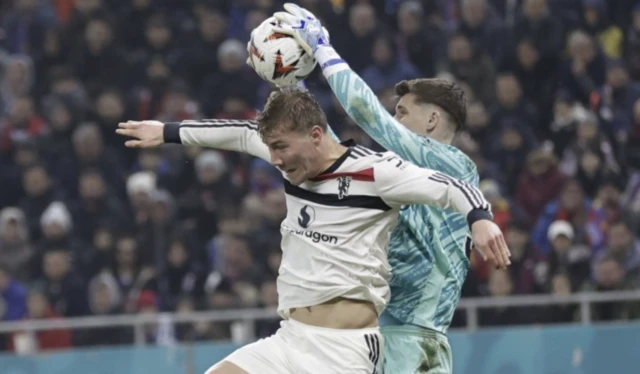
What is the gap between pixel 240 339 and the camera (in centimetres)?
1111

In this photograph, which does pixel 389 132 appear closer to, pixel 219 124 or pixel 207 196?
pixel 219 124

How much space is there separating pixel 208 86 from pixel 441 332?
789cm

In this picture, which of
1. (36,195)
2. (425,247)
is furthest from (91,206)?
(425,247)

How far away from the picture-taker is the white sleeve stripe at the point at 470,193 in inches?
217

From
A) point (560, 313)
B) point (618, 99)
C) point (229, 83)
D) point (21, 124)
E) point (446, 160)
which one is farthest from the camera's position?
point (21, 124)

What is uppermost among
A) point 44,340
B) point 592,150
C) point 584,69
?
point 584,69

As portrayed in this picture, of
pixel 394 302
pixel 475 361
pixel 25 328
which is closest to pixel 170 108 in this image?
pixel 25 328

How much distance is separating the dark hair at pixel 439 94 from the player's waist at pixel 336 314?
3.37ft

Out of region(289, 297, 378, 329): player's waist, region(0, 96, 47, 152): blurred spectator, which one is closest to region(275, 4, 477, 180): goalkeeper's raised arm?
region(289, 297, 378, 329): player's waist

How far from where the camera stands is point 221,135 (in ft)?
20.8

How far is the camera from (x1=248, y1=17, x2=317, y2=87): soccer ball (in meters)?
6.09

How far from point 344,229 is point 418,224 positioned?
500 millimetres

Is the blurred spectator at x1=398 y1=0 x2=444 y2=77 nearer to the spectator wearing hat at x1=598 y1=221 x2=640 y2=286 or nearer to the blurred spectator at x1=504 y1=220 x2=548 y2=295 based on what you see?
the blurred spectator at x1=504 y1=220 x2=548 y2=295

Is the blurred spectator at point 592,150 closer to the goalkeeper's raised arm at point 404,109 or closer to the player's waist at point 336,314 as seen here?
the goalkeeper's raised arm at point 404,109
